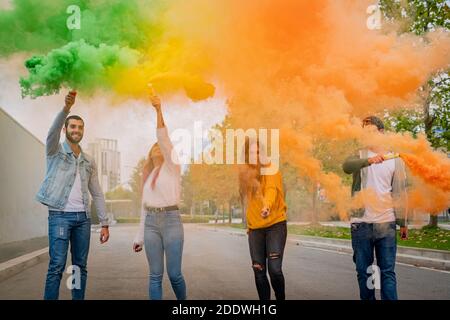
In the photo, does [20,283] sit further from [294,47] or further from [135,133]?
[294,47]

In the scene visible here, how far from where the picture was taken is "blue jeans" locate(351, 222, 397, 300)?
4383 mm

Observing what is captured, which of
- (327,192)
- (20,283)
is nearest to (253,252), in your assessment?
(327,192)

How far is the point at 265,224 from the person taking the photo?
4.52 metres

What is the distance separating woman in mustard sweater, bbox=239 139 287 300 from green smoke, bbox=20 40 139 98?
1720mm

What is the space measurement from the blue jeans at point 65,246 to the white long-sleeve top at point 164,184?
553 millimetres

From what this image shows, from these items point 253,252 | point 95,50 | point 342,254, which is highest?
point 95,50

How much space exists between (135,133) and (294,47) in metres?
2.31

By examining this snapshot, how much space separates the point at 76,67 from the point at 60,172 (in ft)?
3.39

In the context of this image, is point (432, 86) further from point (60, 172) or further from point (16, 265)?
point (16, 265)

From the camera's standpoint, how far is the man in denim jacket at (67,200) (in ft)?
14.3

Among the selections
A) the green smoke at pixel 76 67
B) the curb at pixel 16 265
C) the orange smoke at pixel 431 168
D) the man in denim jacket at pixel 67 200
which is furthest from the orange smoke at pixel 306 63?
the curb at pixel 16 265

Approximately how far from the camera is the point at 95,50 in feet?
16.1

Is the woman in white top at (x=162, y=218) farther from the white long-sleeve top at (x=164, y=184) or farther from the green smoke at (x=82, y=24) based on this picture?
the green smoke at (x=82, y=24)
